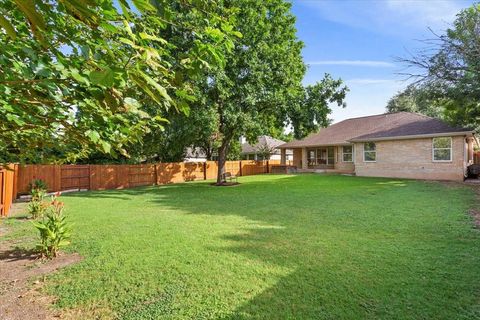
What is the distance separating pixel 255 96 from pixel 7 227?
40.1 feet

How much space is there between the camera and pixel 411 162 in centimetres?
1978

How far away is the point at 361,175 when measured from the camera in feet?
73.9

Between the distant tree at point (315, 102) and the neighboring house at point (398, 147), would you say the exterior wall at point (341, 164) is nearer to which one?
the neighboring house at point (398, 147)

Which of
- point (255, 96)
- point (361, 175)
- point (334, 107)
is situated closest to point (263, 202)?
point (255, 96)

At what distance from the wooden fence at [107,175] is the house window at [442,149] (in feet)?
52.1

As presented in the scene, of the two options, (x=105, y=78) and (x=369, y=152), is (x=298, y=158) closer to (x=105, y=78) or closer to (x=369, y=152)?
(x=369, y=152)

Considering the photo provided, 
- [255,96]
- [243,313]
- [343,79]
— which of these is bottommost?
[243,313]

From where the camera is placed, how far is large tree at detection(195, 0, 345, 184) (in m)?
15.9

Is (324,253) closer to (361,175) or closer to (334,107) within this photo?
(334,107)

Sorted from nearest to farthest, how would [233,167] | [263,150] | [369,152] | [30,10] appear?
[30,10] → [369,152] → [233,167] → [263,150]

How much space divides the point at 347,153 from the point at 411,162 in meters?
6.61

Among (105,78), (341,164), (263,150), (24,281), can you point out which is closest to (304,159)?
(341,164)

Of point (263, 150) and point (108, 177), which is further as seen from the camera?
point (263, 150)

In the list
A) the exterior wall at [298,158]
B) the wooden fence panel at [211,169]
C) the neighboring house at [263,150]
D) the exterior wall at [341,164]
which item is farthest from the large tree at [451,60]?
the neighboring house at [263,150]
